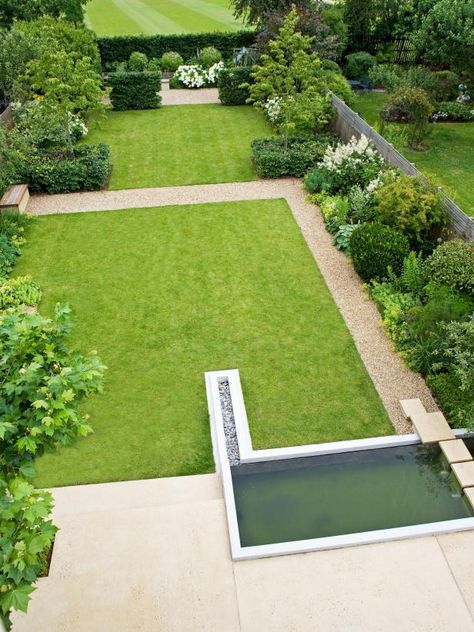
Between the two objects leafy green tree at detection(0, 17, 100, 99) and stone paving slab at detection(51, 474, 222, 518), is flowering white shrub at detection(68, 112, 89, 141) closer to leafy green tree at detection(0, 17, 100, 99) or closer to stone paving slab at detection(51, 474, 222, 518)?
leafy green tree at detection(0, 17, 100, 99)

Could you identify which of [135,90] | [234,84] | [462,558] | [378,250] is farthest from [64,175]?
[462,558]

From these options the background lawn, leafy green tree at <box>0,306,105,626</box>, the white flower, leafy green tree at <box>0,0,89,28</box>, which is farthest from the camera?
leafy green tree at <box>0,0,89,28</box>

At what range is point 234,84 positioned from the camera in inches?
932

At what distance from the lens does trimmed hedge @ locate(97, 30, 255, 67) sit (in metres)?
27.5

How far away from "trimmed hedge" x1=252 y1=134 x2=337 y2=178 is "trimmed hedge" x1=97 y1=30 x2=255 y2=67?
43.3ft

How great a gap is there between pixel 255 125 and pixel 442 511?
18025 millimetres

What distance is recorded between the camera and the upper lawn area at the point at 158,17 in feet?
116

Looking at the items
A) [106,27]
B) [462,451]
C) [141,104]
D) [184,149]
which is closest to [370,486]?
[462,451]

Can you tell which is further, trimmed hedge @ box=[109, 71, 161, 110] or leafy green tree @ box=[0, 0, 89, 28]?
leafy green tree @ box=[0, 0, 89, 28]

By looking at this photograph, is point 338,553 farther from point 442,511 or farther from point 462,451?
point 462,451

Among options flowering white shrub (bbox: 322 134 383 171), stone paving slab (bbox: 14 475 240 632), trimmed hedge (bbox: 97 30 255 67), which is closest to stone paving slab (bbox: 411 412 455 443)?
stone paving slab (bbox: 14 475 240 632)

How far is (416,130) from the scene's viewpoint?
1931cm

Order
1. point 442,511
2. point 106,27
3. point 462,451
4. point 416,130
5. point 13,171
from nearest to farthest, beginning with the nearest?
point 442,511
point 462,451
point 13,171
point 416,130
point 106,27

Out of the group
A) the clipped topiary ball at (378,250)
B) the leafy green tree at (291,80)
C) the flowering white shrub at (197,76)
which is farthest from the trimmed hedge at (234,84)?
the clipped topiary ball at (378,250)
